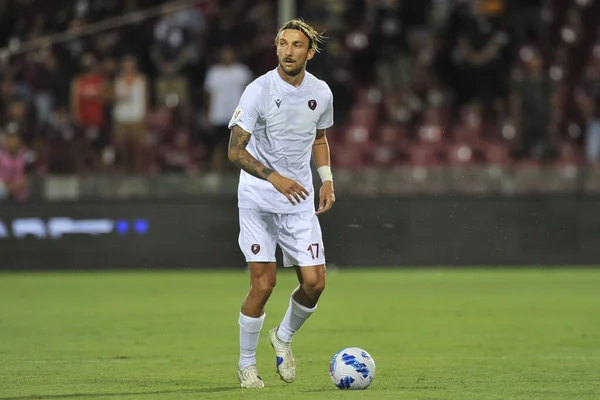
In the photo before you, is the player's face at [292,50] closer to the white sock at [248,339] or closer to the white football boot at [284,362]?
the white sock at [248,339]

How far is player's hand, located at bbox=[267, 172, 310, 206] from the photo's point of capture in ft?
25.4

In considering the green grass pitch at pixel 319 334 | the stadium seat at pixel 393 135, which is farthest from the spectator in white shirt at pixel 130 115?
the stadium seat at pixel 393 135

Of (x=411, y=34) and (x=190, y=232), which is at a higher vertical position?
(x=411, y=34)

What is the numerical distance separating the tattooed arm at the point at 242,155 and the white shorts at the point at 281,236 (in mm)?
358

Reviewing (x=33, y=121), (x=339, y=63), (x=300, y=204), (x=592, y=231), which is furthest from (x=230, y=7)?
(x=300, y=204)

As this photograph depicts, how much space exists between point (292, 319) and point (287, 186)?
1032 millimetres

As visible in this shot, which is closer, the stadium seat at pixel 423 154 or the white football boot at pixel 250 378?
the white football boot at pixel 250 378

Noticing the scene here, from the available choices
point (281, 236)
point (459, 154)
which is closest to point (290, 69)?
Answer: point (281, 236)

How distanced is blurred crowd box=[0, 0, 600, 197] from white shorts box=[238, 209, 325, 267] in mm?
→ 10147

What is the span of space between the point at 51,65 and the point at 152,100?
1.71m

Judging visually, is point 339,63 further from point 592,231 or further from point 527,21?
point 592,231

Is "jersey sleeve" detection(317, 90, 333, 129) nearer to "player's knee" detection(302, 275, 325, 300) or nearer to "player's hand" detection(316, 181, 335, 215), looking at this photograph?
"player's hand" detection(316, 181, 335, 215)

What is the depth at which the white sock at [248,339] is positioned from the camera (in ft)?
26.1

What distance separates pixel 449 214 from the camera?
18.4 m
